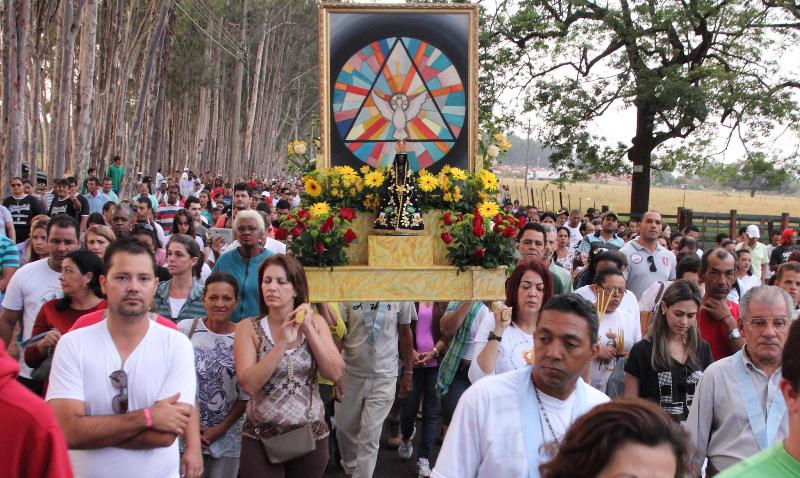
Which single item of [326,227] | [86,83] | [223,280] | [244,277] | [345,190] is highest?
[86,83]

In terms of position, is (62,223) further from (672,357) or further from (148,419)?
(672,357)

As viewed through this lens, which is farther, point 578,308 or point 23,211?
point 23,211

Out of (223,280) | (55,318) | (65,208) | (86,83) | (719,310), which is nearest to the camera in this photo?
(55,318)

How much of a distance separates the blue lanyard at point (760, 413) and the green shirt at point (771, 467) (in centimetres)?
205

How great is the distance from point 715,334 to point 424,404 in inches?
109

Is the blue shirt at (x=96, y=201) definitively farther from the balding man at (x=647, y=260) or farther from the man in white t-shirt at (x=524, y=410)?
the man in white t-shirt at (x=524, y=410)

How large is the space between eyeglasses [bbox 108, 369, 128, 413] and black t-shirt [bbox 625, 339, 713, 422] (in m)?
3.02

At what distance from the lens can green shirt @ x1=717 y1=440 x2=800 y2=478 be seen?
7.77ft

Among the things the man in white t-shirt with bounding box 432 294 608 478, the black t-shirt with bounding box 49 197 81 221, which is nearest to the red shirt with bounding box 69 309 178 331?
the man in white t-shirt with bounding box 432 294 608 478

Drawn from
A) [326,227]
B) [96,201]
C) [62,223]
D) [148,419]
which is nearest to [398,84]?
[326,227]

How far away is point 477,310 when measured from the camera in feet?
23.0

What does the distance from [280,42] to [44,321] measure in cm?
5815

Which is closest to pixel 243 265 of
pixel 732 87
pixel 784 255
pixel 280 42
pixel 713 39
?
pixel 784 255

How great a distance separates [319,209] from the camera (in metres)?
6.70
